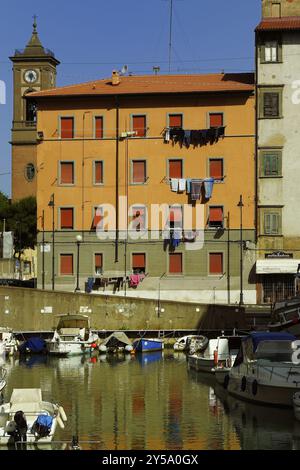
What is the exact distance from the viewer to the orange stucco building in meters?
70.9

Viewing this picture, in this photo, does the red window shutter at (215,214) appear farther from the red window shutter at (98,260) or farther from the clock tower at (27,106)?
the clock tower at (27,106)

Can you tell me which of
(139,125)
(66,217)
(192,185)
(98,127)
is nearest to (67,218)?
(66,217)

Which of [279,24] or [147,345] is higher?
[279,24]

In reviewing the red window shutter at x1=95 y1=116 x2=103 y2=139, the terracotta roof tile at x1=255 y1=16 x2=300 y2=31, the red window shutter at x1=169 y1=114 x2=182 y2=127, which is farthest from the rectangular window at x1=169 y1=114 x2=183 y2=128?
the terracotta roof tile at x1=255 y1=16 x2=300 y2=31

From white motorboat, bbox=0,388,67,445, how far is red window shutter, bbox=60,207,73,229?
42.4m

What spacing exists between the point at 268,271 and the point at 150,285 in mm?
8460

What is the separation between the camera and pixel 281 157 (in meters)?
70.1

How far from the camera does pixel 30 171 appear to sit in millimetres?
114750

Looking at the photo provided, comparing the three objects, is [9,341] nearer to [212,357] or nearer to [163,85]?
[212,357]

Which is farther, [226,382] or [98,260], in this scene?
[98,260]

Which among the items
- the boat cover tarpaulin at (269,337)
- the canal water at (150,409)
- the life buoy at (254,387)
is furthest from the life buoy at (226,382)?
the life buoy at (254,387)

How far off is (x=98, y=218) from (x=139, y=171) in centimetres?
447

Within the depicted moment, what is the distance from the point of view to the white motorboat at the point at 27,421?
28125 millimetres

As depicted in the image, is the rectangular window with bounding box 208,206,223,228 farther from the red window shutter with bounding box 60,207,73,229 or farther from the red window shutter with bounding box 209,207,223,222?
the red window shutter with bounding box 60,207,73,229
